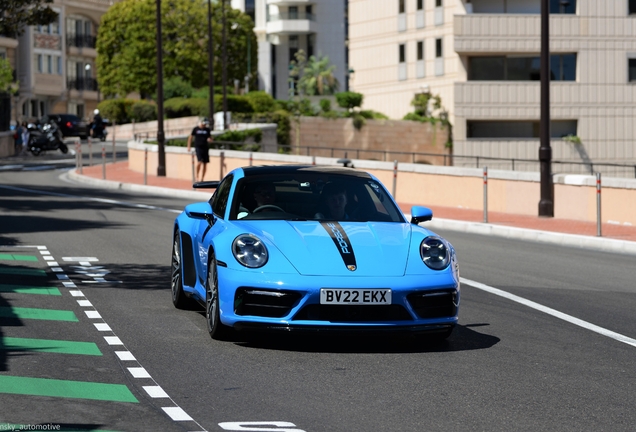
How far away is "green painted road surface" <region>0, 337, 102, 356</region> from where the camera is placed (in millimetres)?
9312

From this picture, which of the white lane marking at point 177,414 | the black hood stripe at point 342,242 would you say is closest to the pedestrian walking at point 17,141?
the black hood stripe at point 342,242

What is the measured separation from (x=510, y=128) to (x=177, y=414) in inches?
2433

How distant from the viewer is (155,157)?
43656 mm

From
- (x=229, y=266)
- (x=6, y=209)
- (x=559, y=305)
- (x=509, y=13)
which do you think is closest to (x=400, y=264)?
(x=229, y=266)

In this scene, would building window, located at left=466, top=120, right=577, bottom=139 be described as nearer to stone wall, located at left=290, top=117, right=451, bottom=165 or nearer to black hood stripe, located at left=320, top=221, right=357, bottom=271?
stone wall, located at left=290, top=117, right=451, bottom=165

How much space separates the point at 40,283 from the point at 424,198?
1801 cm

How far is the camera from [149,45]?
98562 millimetres

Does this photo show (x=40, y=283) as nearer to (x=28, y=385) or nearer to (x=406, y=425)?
(x=28, y=385)

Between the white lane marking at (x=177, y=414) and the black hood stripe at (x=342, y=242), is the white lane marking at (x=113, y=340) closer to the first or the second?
the black hood stripe at (x=342, y=242)

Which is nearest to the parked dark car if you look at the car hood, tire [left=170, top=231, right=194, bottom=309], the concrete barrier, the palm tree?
the palm tree

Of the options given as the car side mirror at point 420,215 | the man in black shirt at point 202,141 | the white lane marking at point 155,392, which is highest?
the man in black shirt at point 202,141

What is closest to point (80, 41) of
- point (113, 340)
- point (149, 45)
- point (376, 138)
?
Answer: point (149, 45)

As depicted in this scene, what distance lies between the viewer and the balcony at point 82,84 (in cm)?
11166

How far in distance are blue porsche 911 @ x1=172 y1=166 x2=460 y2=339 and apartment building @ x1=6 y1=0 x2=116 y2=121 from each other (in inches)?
3531
